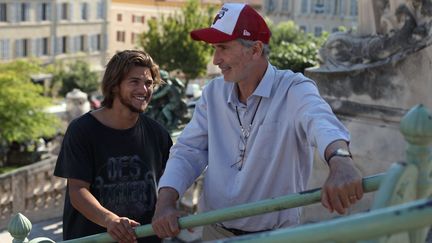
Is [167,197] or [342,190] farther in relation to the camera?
[167,197]

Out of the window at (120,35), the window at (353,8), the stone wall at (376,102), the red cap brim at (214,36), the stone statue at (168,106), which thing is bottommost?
the window at (120,35)

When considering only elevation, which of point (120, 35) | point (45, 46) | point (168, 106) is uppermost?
point (168, 106)

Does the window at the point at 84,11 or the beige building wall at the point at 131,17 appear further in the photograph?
the beige building wall at the point at 131,17

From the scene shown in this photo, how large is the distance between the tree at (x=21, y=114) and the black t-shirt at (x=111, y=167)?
19400mm

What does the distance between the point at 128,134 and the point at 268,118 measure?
0.98m

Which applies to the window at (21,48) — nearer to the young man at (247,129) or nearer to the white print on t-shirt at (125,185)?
the white print on t-shirt at (125,185)

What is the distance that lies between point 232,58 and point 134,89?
0.87 metres

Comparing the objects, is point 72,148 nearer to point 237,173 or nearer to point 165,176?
point 165,176

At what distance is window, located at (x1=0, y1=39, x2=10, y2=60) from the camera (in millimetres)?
42781

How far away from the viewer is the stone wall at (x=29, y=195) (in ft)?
46.1

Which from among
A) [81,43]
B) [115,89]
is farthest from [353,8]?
[115,89]

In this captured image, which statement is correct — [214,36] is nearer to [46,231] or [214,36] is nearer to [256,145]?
[256,145]

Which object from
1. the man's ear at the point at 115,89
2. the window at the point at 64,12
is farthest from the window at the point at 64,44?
the man's ear at the point at 115,89

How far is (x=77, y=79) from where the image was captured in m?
41.3
